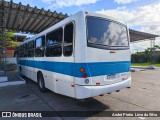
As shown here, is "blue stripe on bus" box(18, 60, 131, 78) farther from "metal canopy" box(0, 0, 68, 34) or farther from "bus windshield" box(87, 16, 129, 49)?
"metal canopy" box(0, 0, 68, 34)

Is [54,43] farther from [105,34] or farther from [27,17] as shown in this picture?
[27,17]

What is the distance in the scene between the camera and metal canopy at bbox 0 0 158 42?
12.5m

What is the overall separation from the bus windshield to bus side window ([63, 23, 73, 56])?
62 centimetres

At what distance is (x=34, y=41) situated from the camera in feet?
33.3

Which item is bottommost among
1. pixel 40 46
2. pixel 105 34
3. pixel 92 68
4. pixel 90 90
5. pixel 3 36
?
pixel 90 90

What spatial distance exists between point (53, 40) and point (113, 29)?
2467mm

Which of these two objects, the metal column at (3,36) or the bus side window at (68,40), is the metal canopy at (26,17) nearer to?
the metal column at (3,36)

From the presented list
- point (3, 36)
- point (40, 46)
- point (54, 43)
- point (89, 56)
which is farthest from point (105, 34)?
point (3, 36)

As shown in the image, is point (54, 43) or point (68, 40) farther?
point (54, 43)

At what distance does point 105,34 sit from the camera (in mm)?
6043

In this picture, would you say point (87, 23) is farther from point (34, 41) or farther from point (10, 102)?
point (34, 41)

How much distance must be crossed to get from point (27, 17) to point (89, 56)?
419 inches

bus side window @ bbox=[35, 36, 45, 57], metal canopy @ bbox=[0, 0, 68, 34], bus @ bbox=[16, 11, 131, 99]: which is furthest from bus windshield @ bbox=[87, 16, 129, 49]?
metal canopy @ bbox=[0, 0, 68, 34]

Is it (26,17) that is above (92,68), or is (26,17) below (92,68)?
above
